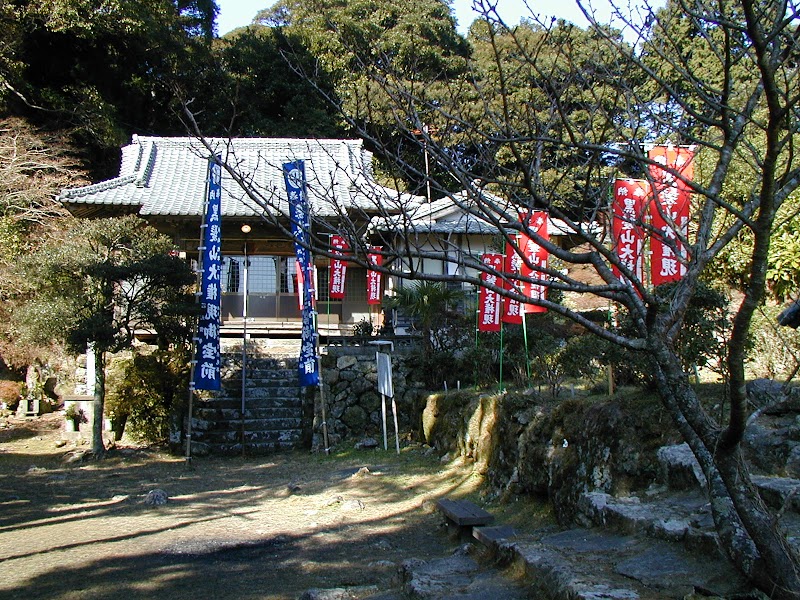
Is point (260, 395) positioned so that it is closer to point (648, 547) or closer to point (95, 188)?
point (95, 188)

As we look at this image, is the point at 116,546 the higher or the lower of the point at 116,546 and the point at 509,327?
the lower

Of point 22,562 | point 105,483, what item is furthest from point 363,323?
point 22,562

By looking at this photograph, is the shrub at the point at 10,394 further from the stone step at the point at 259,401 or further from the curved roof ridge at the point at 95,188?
the stone step at the point at 259,401

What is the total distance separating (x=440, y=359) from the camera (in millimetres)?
13969

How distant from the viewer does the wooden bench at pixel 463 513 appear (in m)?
6.99

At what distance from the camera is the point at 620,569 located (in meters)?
4.04

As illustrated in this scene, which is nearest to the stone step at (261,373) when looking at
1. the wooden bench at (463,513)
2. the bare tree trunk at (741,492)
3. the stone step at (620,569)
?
the wooden bench at (463,513)

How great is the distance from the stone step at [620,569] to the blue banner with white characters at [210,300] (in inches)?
325

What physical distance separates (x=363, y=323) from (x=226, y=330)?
10.5 feet

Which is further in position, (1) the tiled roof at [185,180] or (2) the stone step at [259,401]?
(1) the tiled roof at [185,180]

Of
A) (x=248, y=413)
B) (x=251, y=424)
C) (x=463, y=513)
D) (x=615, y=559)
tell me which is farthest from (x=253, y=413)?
(x=615, y=559)

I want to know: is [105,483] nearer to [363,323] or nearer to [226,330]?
[226,330]

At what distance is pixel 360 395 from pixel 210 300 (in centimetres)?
372

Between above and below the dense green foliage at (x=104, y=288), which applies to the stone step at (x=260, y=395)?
below
